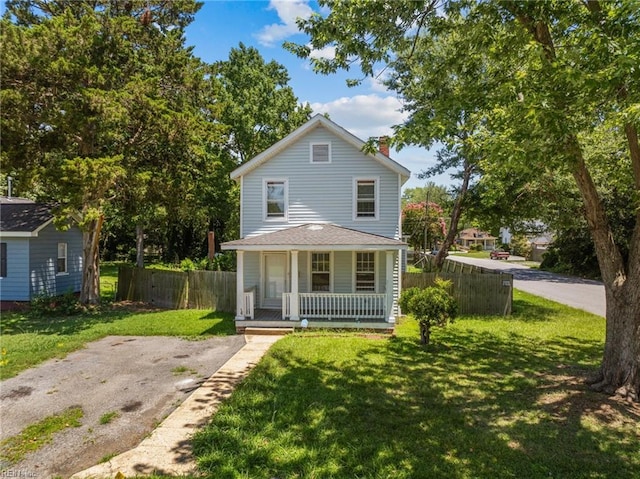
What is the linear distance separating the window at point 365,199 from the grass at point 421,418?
5498 mm

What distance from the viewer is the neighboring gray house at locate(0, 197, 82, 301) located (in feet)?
50.5

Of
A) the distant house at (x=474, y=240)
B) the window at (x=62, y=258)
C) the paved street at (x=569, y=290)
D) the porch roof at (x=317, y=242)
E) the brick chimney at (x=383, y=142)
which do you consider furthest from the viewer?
the distant house at (x=474, y=240)

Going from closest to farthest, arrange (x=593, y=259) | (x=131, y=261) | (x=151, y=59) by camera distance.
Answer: (x=151, y=59)
(x=593, y=259)
(x=131, y=261)

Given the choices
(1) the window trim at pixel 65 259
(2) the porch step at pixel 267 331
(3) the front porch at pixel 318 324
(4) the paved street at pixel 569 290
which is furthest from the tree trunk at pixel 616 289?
(1) the window trim at pixel 65 259

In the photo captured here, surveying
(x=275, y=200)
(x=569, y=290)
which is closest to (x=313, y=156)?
(x=275, y=200)

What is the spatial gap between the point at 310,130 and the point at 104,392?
10.1 meters

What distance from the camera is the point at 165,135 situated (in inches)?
559

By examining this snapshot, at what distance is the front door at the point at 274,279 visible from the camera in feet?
45.1

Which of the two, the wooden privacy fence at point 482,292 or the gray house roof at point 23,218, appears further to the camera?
the gray house roof at point 23,218

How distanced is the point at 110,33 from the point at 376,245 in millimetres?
11932

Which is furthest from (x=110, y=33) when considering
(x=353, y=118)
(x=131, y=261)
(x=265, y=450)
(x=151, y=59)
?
(x=131, y=261)

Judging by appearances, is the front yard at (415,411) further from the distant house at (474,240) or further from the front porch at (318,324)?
the distant house at (474,240)

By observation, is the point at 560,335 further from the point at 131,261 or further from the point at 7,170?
the point at 131,261

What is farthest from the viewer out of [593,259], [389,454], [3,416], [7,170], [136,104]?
[593,259]
